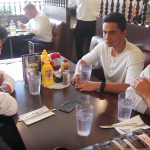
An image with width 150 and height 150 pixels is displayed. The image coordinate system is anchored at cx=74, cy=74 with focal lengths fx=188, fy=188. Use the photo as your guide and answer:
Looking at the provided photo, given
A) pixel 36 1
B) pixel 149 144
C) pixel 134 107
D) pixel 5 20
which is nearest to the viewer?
pixel 149 144

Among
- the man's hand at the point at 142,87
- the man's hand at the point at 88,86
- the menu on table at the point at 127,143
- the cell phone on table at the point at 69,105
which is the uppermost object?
the man's hand at the point at 142,87

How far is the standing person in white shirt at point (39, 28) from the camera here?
3455 mm

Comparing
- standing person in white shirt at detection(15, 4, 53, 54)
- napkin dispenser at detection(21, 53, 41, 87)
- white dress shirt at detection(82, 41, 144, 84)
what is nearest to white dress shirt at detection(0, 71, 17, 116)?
napkin dispenser at detection(21, 53, 41, 87)

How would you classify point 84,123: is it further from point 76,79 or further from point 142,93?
point 76,79

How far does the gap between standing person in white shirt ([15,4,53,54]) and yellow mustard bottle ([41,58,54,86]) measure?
2.12 metres

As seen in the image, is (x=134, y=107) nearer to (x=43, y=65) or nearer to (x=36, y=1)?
(x=43, y=65)

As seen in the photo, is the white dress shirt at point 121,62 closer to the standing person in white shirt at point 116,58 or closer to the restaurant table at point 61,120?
the standing person in white shirt at point 116,58

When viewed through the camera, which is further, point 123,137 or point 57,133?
point 57,133

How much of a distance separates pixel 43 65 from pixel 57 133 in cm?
63

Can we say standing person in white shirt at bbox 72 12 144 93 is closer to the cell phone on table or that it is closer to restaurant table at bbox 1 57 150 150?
restaurant table at bbox 1 57 150 150

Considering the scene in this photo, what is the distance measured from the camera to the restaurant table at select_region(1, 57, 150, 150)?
869mm

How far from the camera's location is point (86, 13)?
3508 millimetres

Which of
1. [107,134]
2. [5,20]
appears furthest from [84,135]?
[5,20]

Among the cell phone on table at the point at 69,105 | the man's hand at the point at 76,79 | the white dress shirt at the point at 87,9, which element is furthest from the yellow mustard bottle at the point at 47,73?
the white dress shirt at the point at 87,9
